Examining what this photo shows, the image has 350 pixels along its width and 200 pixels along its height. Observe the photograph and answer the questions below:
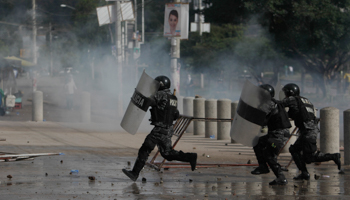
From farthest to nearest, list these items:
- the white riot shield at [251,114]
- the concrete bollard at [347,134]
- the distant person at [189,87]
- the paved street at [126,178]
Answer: the distant person at [189,87] < the concrete bollard at [347,134] < the white riot shield at [251,114] < the paved street at [126,178]

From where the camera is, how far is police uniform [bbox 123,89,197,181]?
25.6 ft

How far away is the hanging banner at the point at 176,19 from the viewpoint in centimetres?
1773

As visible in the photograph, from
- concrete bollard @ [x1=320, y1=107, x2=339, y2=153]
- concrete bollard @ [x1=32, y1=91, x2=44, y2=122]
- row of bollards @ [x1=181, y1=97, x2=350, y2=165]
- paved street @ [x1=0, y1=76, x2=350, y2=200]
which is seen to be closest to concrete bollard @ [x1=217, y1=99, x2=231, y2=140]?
row of bollards @ [x1=181, y1=97, x2=350, y2=165]

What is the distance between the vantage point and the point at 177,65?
19453 millimetres

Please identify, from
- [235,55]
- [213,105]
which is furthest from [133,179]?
[235,55]

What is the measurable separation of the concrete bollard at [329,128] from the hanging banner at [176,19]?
8.46 m

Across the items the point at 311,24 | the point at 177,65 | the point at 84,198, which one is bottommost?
the point at 84,198

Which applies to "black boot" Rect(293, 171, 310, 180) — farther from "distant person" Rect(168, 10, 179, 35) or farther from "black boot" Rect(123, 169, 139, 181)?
"distant person" Rect(168, 10, 179, 35)

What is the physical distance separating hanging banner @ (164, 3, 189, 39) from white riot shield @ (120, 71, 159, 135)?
1006cm

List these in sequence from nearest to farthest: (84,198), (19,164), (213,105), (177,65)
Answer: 1. (84,198)
2. (19,164)
3. (213,105)
4. (177,65)

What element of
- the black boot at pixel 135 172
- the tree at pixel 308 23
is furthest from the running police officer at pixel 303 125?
the tree at pixel 308 23

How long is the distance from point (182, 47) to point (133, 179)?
44.1m

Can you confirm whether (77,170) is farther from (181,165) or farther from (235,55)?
(235,55)

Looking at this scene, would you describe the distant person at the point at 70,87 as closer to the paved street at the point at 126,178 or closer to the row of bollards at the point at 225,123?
the row of bollards at the point at 225,123
